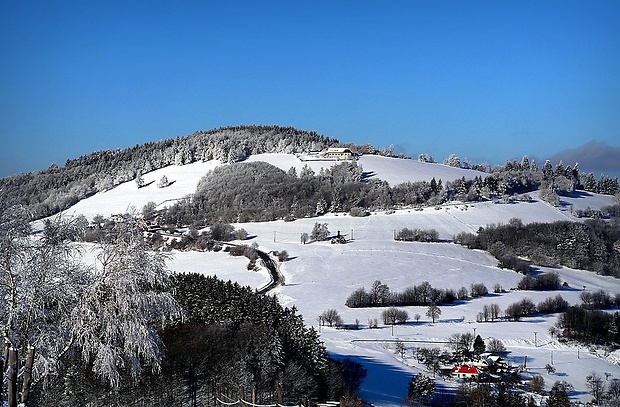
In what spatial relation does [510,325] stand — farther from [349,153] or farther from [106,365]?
[349,153]

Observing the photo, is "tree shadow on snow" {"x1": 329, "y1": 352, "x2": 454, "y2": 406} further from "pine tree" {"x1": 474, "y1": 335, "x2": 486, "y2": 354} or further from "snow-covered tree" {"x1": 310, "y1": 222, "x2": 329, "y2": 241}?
"snow-covered tree" {"x1": 310, "y1": 222, "x2": 329, "y2": 241}

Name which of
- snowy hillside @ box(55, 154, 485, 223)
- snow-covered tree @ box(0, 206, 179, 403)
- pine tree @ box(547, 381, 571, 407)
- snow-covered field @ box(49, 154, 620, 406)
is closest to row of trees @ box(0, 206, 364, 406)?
snow-covered tree @ box(0, 206, 179, 403)

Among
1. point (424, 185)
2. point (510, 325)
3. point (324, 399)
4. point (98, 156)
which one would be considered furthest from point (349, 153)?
point (324, 399)

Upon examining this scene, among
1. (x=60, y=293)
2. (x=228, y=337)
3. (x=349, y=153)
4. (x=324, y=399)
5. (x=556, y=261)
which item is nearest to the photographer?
(x=60, y=293)

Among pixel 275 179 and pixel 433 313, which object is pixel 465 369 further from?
pixel 275 179

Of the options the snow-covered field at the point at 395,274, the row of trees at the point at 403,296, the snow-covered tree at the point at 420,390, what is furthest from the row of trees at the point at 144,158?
the snow-covered tree at the point at 420,390

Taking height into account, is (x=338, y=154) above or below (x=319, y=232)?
above

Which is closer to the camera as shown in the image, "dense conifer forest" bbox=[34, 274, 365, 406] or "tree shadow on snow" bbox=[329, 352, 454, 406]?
"dense conifer forest" bbox=[34, 274, 365, 406]

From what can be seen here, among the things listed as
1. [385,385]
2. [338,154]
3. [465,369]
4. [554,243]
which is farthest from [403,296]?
[338,154]
